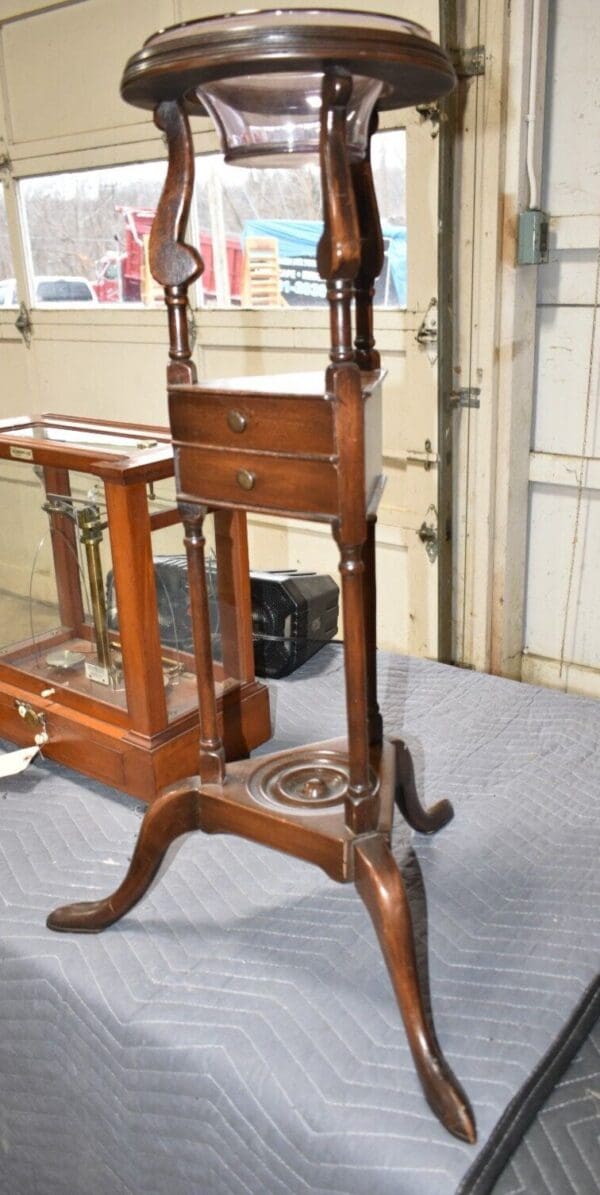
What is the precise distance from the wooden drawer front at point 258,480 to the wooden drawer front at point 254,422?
1 cm

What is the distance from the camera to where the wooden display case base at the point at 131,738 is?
135cm

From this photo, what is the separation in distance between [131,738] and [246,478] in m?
0.57

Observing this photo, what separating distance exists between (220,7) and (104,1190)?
238 centimetres

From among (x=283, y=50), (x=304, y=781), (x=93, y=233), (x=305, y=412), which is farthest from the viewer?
(x=93, y=233)

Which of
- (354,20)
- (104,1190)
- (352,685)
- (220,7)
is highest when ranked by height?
(220,7)

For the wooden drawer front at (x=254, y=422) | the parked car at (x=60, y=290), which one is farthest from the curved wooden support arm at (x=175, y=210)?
the parked car at (x=60, y=290)

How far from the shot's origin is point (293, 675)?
Answer: 1.87 meters

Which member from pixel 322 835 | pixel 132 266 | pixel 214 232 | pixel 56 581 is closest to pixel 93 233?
pixel 132 266

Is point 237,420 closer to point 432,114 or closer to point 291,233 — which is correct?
point 432,114

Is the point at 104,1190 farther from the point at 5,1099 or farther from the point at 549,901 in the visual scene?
the point at 549,901

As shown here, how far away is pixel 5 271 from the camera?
3.13 meters

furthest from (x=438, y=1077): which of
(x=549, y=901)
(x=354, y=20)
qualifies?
(x=354, y=20)

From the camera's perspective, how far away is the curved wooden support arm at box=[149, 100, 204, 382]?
0.90 meters

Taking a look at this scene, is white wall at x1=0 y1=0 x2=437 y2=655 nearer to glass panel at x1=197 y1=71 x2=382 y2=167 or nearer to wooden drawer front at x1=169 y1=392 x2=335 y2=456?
glass panel at x1=197 y1=71 x2=382 y2=167
